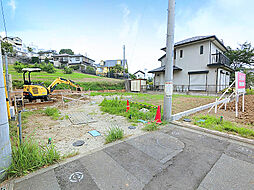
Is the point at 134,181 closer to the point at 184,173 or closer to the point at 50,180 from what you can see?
the point at 184,173

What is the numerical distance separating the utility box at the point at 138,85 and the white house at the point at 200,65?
8.27 ft

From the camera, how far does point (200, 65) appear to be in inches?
590

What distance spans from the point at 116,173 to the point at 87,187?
1.52 feet

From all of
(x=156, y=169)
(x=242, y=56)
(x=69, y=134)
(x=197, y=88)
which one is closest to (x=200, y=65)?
(x=197, y=88)

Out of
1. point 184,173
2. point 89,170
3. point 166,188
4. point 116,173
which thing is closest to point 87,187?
point 89,170

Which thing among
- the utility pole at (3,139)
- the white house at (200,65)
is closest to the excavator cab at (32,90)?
the utility pole at (3,139)

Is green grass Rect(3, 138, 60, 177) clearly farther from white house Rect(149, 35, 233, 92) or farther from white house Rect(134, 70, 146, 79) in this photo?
white house Rect(134, 70, 146, 79)

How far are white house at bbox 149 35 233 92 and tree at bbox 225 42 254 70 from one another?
6.44m

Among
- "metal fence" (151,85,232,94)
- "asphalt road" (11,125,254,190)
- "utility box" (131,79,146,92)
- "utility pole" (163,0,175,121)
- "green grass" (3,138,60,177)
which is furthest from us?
"utility box" (131,79,146,92)

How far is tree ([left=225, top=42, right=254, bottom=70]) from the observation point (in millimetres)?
18969

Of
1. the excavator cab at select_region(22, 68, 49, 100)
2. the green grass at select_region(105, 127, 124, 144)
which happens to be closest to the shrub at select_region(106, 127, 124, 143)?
the green grass at select_region(105, 127, 124, 144)

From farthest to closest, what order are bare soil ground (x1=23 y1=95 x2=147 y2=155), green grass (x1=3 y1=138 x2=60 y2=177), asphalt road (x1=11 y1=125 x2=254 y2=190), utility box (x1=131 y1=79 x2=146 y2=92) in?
1. utility box (x1=131 y1=79 x2=146 y2=92)
2. bare soil ground (x1=23 y1=95 x2=147 y2=155)
3. green grass (x1=3 y1=138 x2=60 y2=177)
4. asphalt road (x1=11 y1=125 x2=254 y2=190)

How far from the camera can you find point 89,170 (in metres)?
1.98

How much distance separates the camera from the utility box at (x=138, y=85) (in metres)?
18.9
